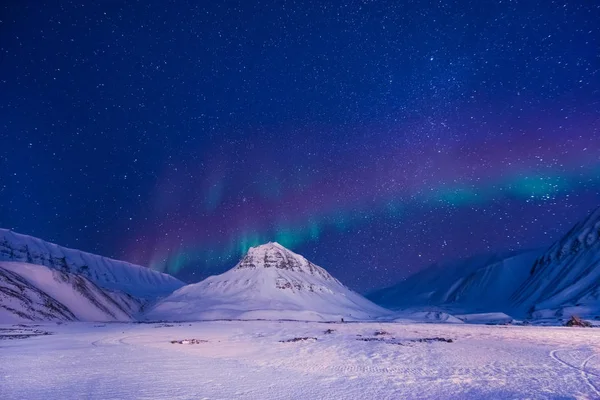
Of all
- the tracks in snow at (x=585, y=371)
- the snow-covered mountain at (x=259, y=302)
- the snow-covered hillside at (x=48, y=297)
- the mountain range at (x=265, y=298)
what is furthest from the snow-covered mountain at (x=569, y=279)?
the snow-covered hillside at (x=48, y=297)

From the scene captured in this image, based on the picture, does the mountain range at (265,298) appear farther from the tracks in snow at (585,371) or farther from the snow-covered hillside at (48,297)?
the tracks in snow at (585,371)

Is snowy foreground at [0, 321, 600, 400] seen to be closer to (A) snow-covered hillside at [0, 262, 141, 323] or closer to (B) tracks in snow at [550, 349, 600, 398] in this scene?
(B) tracks in snow at [550, 349, 600, 398]

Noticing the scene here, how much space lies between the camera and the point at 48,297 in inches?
3248

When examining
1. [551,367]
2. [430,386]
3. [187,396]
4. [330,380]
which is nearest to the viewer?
[187,396]

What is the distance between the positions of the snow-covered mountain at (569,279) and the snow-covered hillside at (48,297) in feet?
392

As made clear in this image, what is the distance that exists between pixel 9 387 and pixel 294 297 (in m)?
167

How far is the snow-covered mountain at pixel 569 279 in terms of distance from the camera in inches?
4446

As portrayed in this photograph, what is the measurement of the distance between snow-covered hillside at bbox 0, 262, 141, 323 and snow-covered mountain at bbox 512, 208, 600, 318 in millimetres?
119481

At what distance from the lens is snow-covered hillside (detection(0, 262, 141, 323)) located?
68938 mm

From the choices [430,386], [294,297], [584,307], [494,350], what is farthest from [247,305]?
[430,386]

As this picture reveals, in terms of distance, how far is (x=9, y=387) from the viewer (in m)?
13.8

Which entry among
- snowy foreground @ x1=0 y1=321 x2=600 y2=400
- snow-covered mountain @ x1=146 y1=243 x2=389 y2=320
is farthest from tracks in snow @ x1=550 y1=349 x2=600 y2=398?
snow-covered mountain @ x1=146 y1=243 x2=389 y2=320

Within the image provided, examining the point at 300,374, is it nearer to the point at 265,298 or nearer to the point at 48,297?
the point at 48,297

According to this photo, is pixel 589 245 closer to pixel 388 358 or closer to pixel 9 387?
pixel 388 358
